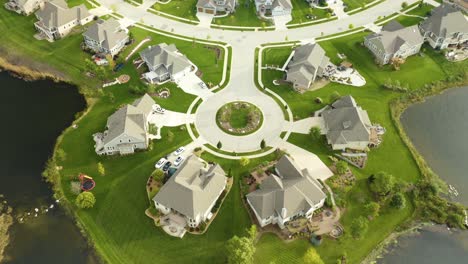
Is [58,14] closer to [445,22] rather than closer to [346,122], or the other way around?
[346,122]

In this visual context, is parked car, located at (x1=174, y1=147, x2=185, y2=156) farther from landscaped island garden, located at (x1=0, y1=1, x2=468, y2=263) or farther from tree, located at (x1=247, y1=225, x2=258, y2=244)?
tree, located at (x1=247, y1=225, x2=258, y2=244)

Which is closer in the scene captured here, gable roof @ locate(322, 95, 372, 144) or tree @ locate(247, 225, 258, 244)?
tree @ locate(247, 225, 258, 244)

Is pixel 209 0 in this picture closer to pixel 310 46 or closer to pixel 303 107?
pixel 310 46

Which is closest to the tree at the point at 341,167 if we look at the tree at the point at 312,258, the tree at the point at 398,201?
the tree at the point at 398,201

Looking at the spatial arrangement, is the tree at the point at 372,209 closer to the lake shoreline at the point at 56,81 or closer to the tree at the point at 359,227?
the tree at the point at 359,227

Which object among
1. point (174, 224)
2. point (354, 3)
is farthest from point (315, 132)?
point (354, 3)

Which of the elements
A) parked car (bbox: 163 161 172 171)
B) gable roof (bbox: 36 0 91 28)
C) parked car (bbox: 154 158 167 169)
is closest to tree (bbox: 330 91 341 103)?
parked car (bbox: 163 161 172 171)

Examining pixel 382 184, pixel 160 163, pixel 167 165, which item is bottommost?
pixel 382 184

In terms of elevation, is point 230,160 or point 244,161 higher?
point 244,161
